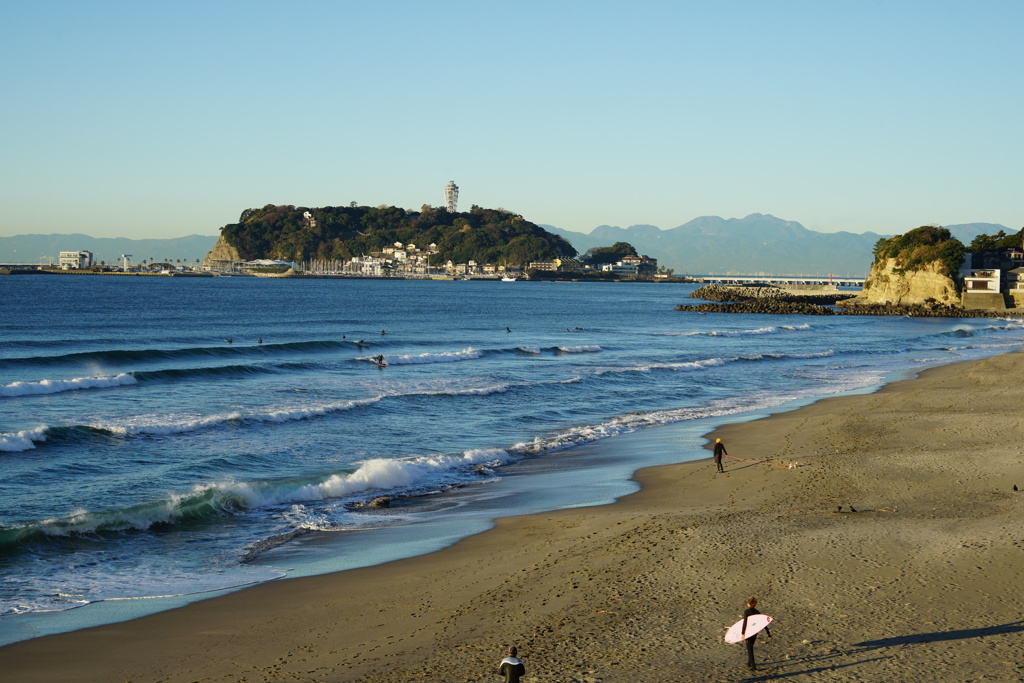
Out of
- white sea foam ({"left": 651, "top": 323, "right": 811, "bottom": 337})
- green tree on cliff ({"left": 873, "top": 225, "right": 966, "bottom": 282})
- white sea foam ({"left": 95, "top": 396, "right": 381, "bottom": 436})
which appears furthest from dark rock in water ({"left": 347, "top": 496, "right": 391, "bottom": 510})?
green tree on cliff ({"left": 873, "top": 225, "right": 966, "bottom": 282})

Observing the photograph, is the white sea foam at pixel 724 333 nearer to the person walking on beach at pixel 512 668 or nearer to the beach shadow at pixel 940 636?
the beach shadow at pixel 940 636

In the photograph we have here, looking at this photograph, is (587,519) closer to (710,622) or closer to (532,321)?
(710,622)

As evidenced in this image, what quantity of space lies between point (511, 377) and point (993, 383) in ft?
63.0

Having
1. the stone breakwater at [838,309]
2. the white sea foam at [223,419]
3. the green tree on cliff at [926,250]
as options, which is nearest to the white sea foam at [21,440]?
the white sea foam at [223,419]

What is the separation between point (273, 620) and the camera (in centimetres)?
991

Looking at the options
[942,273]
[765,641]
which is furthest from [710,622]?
[942,273]

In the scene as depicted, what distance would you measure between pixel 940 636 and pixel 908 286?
98.0 m

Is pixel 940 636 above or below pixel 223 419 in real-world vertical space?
above

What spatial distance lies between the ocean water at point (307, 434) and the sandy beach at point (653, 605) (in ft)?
4.06

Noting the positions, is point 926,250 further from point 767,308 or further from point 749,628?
point 749,628

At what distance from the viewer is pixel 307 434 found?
2278cm

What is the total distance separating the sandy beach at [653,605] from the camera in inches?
327

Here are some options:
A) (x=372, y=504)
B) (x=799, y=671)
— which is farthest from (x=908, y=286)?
(x=799, y=671)

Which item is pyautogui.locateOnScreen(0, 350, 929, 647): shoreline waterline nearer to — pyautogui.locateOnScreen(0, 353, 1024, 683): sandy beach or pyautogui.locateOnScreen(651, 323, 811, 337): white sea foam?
pyautogui.locateOnScreen(0, 353, 1024, 683): sandy beach
